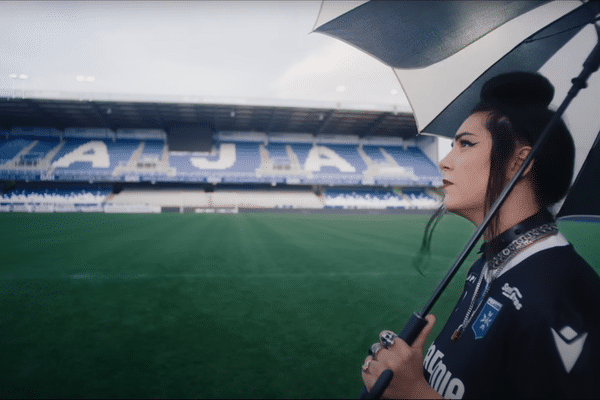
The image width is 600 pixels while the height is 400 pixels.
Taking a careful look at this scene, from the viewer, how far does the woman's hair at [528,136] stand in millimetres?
946

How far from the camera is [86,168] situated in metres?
25.4

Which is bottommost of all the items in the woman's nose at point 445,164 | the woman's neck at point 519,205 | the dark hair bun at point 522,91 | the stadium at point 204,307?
the stadium at point 204,307

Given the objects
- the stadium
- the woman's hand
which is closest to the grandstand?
the stadium

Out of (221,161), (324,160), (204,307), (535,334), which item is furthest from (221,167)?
(535,334)

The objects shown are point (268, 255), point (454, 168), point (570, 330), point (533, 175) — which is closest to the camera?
point (570, 330)

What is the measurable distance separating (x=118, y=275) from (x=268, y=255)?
266 centimetres

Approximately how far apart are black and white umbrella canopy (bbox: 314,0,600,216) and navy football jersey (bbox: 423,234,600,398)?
0.46 metres

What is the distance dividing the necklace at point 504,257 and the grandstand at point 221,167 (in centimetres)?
2418

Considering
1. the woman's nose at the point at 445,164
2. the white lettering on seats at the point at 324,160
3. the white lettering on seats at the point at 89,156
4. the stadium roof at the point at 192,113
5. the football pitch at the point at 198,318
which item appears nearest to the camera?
the woman's nose at the point at 445,164

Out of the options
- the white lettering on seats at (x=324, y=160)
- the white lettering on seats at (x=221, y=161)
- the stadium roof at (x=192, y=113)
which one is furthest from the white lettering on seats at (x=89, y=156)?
the white lettering on seats at (x=324, y=160)

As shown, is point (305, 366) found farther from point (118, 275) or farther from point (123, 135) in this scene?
point (123, 135)

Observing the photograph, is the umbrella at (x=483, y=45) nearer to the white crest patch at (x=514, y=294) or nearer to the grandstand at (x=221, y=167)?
the white crest patch at (x=514, y=294)

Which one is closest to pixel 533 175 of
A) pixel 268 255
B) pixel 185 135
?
pixel 268 255

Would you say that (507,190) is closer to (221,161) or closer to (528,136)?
(528,136)
